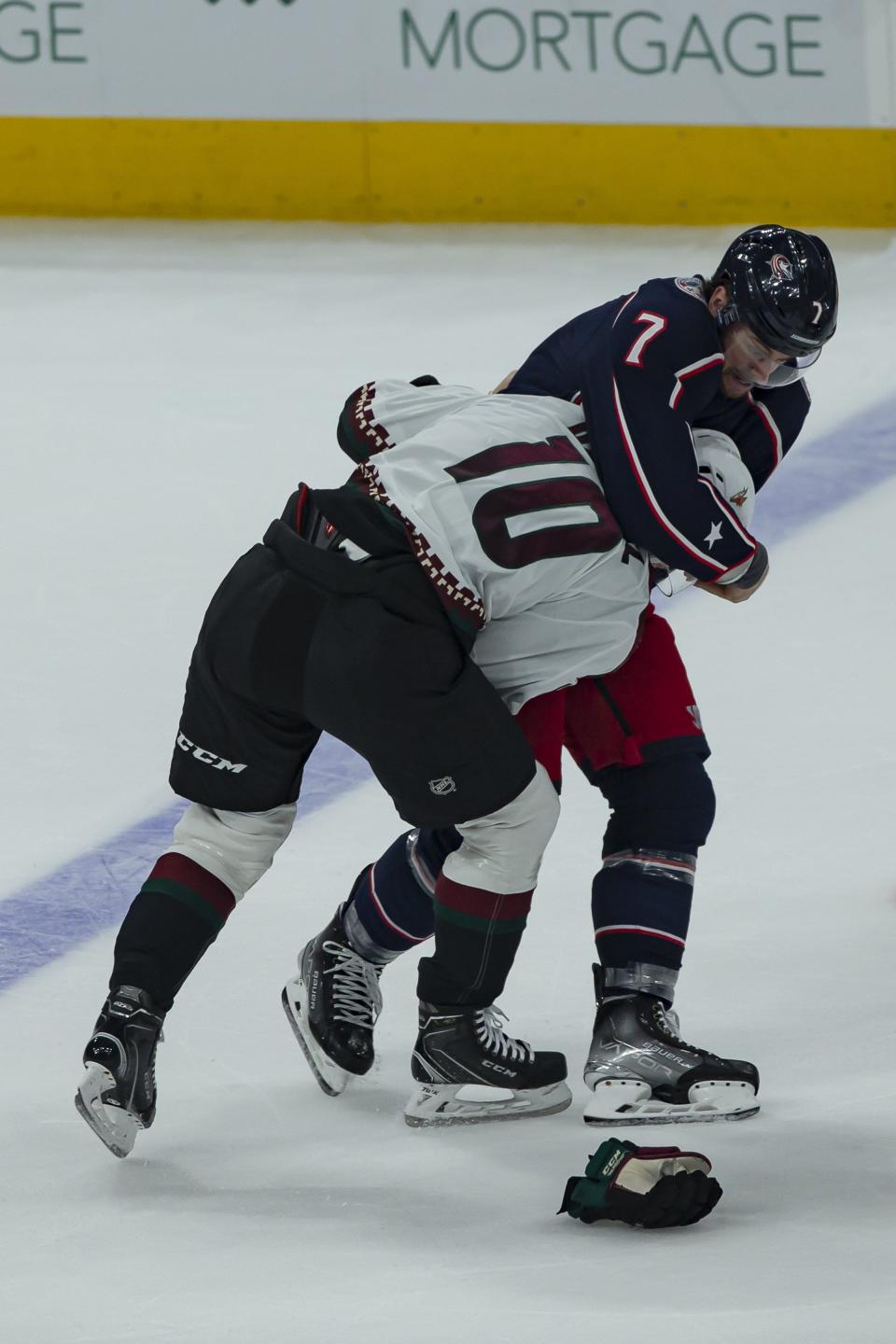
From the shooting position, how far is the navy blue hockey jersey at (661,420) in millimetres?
2215

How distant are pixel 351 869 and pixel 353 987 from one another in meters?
0.55

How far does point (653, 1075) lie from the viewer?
2395mm

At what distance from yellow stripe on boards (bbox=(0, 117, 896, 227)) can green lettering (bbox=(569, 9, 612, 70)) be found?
0.19m

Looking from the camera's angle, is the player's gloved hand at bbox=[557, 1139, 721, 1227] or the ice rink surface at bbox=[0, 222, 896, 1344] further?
the player's gloved hand at bbox=[557, 1139, 721, 1227]

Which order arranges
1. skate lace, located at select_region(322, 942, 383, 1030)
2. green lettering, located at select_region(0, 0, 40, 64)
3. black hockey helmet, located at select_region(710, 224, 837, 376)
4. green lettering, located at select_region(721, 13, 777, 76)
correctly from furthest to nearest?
green lettering, located at select_region(721, 13, 777, 76)
green lettering, located at select_region(0, 0, 40, 64)
skate lace, located at select_region(322, 942, 383, 1030)
black hockey helmet, located at select_region(710, 224, 837, 376)

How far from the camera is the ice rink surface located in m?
1.86

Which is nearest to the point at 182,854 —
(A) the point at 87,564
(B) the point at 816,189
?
(A) the point at 87,564

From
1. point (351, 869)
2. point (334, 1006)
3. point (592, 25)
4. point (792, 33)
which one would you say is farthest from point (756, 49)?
point (334, 1006)

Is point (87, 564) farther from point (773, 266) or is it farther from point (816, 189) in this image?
Result: point (816, 189)

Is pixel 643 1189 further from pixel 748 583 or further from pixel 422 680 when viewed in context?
pixel 748 583

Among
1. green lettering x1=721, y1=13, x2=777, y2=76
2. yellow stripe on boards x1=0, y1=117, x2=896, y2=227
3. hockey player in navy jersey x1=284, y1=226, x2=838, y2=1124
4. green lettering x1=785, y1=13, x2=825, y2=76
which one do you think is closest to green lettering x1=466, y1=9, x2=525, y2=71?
yellow stripe on boards x1=0, y1=117, x2=896, y2=227

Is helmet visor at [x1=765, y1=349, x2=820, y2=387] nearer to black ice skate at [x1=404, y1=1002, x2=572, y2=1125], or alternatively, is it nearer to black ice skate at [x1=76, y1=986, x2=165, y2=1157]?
black ice skate at [x1=404, y1=1002, x2=572, y2=1125]

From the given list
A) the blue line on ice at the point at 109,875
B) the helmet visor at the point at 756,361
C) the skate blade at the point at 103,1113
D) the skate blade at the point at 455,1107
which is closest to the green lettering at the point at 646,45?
the blue line on ice at the point at 109,875

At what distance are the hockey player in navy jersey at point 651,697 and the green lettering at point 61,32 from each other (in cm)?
358
